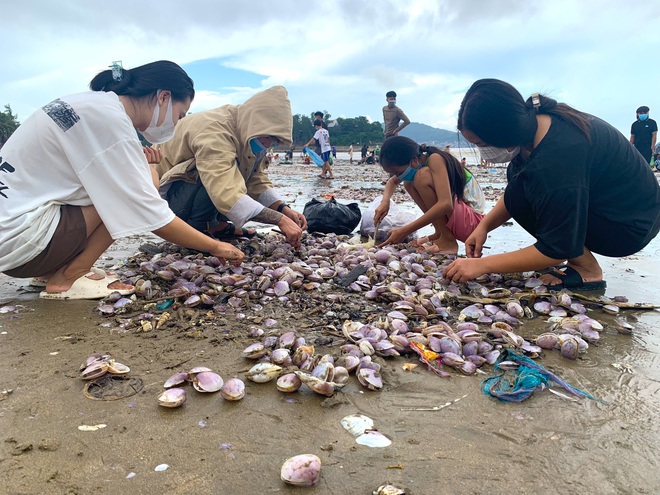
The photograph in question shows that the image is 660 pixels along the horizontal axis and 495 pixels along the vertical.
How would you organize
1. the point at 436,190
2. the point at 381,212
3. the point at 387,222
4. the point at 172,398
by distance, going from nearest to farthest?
the point at 172,398
the point at 436,190
the point at 381,212
the point at 387,222

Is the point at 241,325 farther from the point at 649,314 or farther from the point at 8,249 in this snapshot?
the point at 649,314

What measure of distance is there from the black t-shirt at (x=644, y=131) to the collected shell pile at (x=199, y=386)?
12470mm

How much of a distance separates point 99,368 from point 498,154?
8.46 ft

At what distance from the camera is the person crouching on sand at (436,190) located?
4117 mm

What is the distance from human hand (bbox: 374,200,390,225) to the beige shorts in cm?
286

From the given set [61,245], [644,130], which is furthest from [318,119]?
[61,245]


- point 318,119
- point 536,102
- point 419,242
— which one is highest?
point 318,119

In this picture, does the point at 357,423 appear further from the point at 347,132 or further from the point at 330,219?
the point at 347,132

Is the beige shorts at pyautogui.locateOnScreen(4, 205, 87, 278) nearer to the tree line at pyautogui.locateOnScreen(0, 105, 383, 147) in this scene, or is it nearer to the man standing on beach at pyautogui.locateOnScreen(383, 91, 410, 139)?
the man standing on beach at pyautogui.locateOnScreen(383, 91, 410, 139)

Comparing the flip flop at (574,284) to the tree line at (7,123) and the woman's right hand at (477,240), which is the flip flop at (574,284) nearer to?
the woman's right hand at (477,240)

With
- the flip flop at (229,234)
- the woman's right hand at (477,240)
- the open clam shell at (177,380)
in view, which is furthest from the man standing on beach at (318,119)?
the open clam shell at (177,380)

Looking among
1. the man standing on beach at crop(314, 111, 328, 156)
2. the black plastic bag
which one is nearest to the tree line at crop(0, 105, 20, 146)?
the man standing on beach at crop(314, 111, 328, 156)

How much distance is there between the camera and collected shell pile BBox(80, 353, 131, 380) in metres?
1.83

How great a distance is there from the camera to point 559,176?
8.25ft
